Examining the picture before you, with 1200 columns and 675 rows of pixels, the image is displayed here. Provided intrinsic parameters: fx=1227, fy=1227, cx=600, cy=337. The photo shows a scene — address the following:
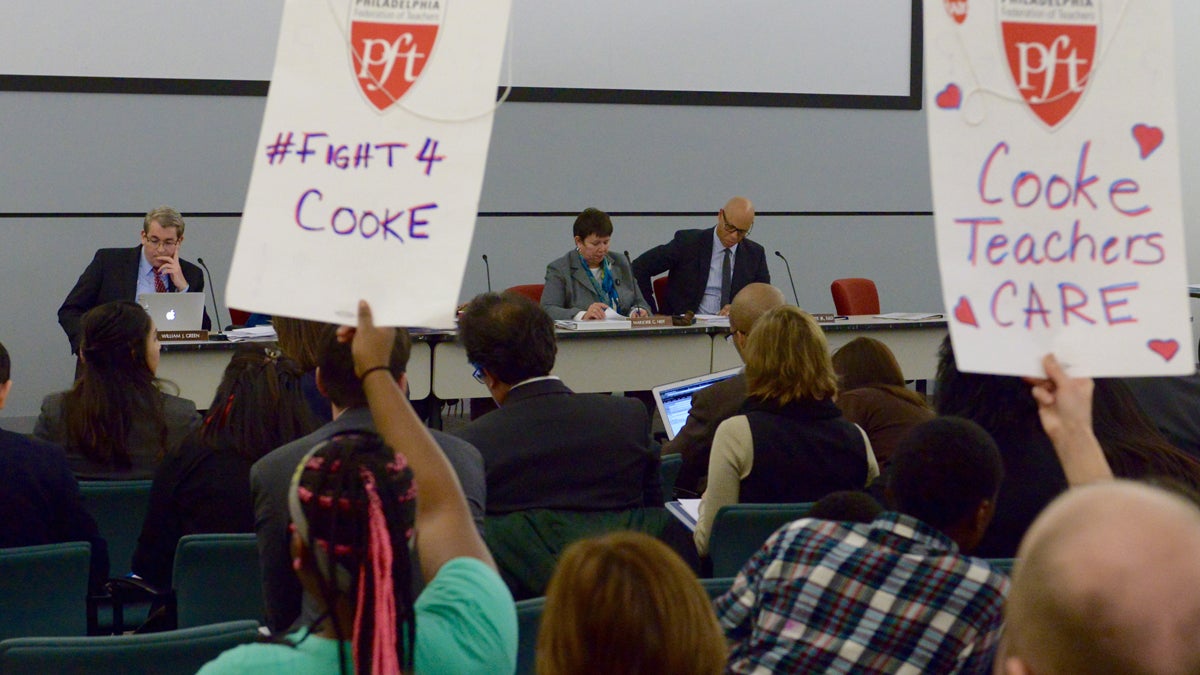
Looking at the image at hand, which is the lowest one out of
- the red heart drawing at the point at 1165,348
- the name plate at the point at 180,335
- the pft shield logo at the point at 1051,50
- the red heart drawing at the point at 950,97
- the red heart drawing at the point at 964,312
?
the name plate at the point at 180,335

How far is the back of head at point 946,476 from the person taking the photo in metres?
1.77

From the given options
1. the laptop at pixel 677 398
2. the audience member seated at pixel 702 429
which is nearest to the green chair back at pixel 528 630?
the audience member seated at pixel 702 429

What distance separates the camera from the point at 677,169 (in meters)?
8.92

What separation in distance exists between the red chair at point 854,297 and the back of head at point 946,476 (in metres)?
5.73

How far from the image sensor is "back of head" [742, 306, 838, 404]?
2.93 metres

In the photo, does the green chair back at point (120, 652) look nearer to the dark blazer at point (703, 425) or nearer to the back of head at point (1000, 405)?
the back of head at point (1000, 405)

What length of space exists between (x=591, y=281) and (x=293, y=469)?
4996mm

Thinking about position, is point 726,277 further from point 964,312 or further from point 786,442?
point 964,312

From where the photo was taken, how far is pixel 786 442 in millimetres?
2904

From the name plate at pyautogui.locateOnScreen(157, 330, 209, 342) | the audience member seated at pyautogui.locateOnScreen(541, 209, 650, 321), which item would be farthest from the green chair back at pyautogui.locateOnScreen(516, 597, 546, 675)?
the audience member seated at pyautogui.locateOnScreen(541, 209, 650, 321)

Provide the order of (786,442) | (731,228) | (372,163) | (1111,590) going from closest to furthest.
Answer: (1111,590), (372,163), (786,442), (731,228)

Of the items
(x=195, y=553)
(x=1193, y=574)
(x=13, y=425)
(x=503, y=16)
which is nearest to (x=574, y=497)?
(x=195, y=553)

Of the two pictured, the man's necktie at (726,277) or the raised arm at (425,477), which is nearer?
the raised arm at (425,477)

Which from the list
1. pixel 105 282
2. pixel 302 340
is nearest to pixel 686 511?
pixel 302 340
